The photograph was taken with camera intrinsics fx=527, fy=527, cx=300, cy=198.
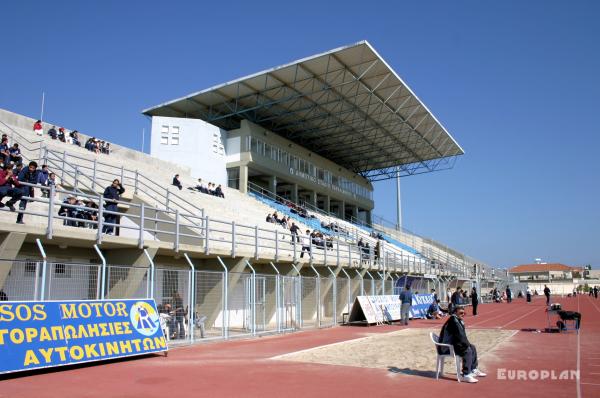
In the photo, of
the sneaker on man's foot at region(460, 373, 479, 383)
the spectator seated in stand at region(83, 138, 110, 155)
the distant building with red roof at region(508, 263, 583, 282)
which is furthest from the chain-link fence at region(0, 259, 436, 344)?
the distant building with red roof at region(508, 263, 583, 282)

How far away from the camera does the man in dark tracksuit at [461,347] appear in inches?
391

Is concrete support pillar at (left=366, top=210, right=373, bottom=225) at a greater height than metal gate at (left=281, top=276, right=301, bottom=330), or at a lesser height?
greater

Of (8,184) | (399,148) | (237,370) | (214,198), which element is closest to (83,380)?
(237,370)

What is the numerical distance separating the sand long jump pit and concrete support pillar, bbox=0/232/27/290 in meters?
6.73

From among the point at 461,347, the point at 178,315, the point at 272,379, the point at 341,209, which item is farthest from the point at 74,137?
the point at 341,209

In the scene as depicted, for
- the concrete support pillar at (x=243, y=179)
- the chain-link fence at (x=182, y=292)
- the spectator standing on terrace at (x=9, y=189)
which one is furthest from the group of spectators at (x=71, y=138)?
the concrete support pillar at (x=243, y=179)

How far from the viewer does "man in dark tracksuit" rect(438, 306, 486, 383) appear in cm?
992

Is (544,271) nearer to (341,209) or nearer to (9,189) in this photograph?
(341,209)

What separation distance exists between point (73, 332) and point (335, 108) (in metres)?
37.3

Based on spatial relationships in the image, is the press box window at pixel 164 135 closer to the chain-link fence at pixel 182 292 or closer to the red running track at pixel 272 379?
the chain-link fence at pixel 182 292

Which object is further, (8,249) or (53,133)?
(53,133)

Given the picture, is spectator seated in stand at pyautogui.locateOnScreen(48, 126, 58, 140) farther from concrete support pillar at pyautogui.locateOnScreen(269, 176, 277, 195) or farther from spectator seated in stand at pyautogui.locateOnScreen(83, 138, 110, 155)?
concrete support pillar at pyautogui.locateOnScreen(269, 176, 277, 195)

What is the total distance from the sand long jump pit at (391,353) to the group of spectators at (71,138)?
1771cm

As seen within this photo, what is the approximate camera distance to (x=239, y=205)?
34531 mm
